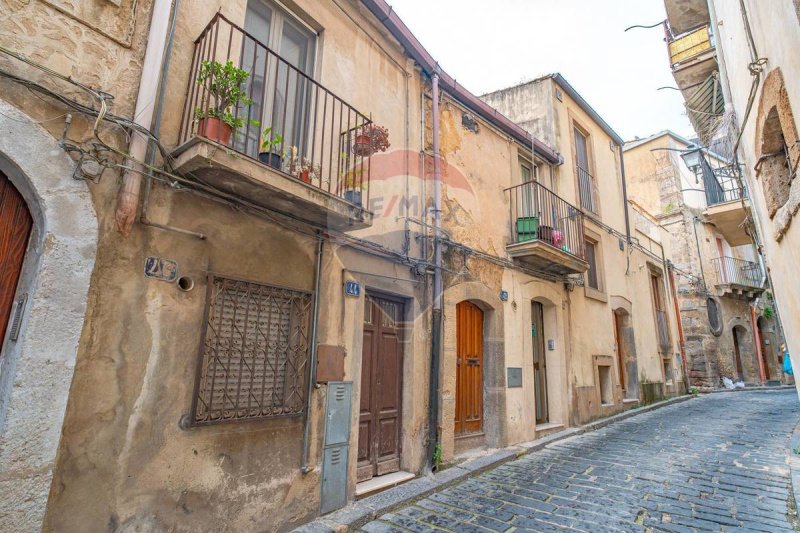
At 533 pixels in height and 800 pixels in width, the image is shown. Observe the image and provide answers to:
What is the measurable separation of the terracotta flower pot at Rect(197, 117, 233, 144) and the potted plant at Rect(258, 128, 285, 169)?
1.37 feet

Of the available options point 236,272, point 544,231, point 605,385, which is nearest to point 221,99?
point 236,272

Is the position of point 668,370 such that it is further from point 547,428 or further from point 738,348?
point 547,428

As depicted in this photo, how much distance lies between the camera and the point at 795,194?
11.0 feet

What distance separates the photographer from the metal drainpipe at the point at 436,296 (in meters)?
5.80

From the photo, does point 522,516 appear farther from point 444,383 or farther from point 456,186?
point 456,186

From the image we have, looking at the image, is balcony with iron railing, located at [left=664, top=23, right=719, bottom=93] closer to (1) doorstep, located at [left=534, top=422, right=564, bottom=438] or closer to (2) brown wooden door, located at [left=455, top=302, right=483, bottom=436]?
(2) brown wooden door, located at [left=455, top=302, right=483, bottom=436]

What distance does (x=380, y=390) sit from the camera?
552cm

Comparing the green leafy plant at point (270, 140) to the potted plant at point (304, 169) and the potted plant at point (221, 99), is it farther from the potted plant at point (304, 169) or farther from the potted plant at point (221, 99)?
the potted plant at point (221, 99)

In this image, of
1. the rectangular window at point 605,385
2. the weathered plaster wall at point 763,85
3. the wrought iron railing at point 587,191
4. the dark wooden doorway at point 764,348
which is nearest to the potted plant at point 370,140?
→ the weathered plaster wall at point 763,85

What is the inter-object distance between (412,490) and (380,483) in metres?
0.39

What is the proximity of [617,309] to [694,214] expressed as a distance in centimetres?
983

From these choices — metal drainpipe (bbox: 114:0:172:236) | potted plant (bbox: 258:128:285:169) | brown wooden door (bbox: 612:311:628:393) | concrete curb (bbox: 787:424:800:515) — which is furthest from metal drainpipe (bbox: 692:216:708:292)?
metal drainpipe (bbox: 114:0:172:236)

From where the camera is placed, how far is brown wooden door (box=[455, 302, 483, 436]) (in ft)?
22.2

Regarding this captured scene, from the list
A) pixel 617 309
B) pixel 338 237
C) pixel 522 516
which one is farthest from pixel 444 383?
pixel 617 309
